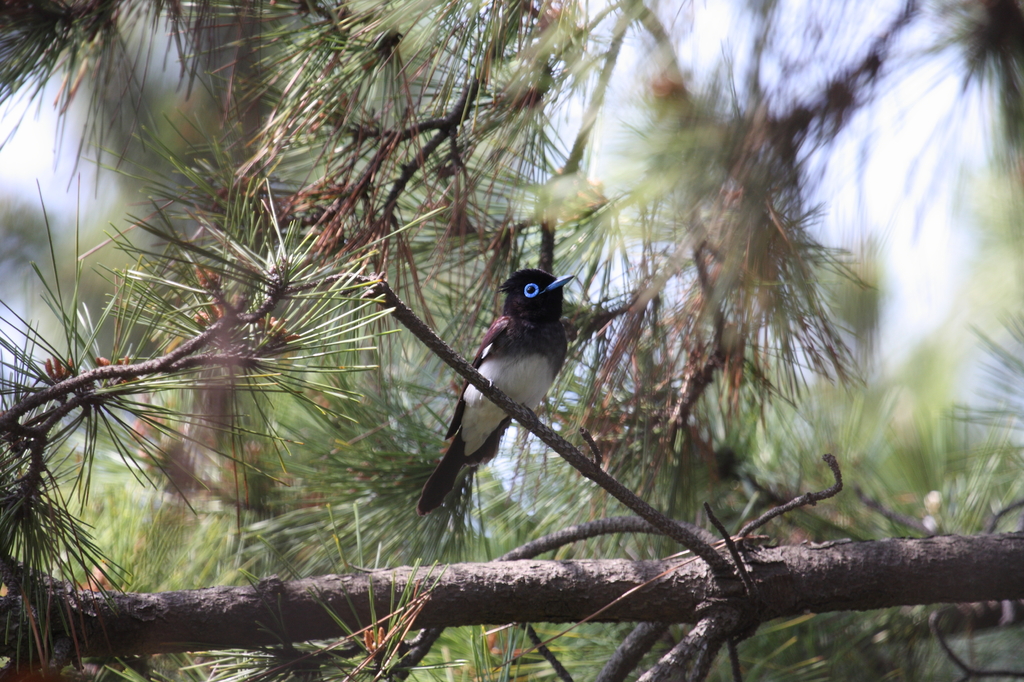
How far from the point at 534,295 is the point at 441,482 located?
2.34 feet

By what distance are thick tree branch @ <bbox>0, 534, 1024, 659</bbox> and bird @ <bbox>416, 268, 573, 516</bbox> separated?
1.59 ft

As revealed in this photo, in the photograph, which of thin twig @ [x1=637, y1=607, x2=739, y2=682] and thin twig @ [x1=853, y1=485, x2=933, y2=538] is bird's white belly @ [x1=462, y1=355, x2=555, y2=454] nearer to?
thin twig @ [x1=637, y1=607, x2=739, y2=682]

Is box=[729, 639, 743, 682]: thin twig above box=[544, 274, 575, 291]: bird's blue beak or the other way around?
the other way around

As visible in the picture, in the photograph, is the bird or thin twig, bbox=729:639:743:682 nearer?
thin twig, bbox=729:639:743:682

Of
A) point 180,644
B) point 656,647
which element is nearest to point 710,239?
point 180,644

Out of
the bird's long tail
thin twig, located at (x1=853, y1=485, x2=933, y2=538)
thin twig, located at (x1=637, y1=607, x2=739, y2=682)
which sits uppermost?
the bird's long tail

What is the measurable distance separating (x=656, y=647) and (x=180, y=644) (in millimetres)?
1660

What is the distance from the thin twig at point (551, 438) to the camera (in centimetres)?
142

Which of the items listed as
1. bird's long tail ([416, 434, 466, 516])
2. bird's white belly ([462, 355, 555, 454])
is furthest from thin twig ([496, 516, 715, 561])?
bird's white belly ([462, 355, 555, 454])

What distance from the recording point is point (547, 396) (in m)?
2.77

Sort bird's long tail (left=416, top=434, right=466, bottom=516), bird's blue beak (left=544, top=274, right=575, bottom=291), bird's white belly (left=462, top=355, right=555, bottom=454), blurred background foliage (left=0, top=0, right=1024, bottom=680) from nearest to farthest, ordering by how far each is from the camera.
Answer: blurred background foliage (left=0, top=0, right=1024, bottom=680) → bird's blue beak (left=544, top=274, right=575, bottom=291) → bird's long tail (left=416, top=434, right=466, bottom=516) → bird's white belly (left=462, top=355, right=555, bottom=454)

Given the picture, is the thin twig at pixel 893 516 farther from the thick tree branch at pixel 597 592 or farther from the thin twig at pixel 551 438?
the thin twig at pixel 551 438

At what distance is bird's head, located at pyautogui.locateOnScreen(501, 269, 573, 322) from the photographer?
8.00 ft

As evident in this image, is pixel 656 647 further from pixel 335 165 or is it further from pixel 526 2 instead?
pixel 526 2
